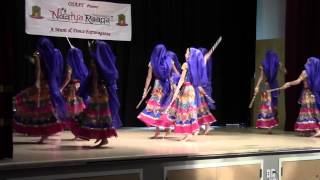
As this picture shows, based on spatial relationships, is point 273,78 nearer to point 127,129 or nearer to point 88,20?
point 127,129

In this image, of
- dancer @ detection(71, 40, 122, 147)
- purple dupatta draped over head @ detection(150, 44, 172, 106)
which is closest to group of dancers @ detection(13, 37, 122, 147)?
dancer @ detection(71, 40, 122, 147)

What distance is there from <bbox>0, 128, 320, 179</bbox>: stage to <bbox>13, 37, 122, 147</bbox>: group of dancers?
194 mm

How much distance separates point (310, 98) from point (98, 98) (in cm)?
365

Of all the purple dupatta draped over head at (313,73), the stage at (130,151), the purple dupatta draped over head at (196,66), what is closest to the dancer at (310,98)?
the purple dupatta draped over head at (313,73)

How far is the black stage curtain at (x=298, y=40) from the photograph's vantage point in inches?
362

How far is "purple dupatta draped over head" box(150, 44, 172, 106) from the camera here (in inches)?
272

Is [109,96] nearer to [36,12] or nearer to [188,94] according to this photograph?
[188,94]

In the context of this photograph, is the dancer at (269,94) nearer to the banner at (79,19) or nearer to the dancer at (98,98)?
the banner at (79,19)

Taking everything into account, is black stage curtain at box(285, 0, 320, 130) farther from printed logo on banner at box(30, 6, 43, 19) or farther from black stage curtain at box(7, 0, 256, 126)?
printed logo on banner at box(30, 6, 43, 19)

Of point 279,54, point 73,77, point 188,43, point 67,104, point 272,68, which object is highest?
point 188,43

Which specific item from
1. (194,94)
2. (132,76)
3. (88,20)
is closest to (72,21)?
(88,20)

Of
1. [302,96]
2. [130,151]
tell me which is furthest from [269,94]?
[130,151]

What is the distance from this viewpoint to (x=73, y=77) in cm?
679

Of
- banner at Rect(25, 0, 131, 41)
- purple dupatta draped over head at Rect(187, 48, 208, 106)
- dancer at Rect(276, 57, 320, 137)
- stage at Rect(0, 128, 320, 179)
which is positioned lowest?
stage at Rect(0, 128, 320, 179)
